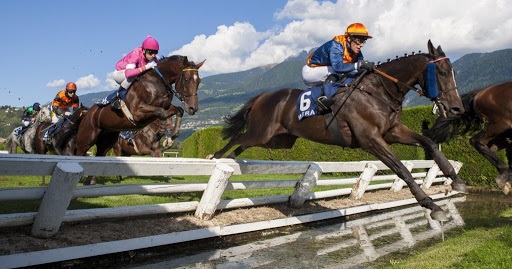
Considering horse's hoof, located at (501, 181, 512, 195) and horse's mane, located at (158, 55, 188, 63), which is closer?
horse's hoof, located at (501, 181, 512, 195)

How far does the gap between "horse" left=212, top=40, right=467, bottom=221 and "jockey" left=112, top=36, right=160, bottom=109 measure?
2.72 metres

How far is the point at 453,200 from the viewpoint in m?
10.5

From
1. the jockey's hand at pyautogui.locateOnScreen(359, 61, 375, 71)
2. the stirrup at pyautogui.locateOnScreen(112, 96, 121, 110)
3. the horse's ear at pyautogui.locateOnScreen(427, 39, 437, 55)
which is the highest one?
the horse's ear at pyautogui.locateOnScreen(427, 39, 437, 55)

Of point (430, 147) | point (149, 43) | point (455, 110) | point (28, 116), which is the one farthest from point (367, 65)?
point (28, 116)

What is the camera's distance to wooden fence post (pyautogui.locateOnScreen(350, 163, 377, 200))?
9.12m

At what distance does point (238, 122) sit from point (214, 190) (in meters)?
2.19

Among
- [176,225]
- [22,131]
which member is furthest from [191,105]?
[22,131]

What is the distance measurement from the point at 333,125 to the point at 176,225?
8.30ft

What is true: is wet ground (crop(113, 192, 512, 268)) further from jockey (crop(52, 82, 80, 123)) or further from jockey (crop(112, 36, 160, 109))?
jockey (crop(52, 82, 80, 123))

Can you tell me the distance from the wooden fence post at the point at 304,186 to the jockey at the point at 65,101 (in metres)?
5.95

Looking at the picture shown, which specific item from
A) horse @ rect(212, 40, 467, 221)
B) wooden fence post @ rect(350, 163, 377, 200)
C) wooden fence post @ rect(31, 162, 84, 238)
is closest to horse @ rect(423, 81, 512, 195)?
wooden fence post @ rect(350, 163, 377, 200)

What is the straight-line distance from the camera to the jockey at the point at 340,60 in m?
6.09

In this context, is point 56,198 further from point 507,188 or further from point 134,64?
point 507,188

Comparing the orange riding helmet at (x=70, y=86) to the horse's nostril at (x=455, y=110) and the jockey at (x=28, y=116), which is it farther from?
the horse's nostril at (x=455, y=110)
